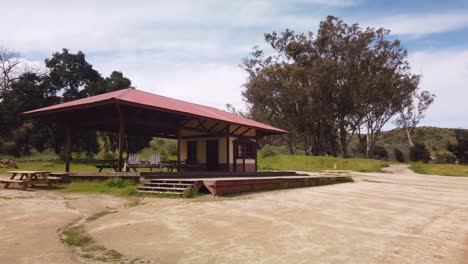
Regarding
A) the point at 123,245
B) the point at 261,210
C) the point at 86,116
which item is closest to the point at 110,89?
the point at 86,116

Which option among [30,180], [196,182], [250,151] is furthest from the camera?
[250,151]

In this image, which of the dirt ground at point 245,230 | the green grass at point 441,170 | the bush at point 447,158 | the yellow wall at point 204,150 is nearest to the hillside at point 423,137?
the bush at point 447,158

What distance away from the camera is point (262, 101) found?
39812mm

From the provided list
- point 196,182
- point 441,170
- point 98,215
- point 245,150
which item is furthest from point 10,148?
point 441,170

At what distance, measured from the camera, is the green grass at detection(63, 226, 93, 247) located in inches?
203

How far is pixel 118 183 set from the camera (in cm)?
1200

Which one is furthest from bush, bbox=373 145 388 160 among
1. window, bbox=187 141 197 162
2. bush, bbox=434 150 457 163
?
window, bbox=187 141 197 162

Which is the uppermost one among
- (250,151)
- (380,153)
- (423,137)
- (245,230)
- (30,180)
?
(423,137)

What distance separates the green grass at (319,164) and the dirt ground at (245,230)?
1994 cm

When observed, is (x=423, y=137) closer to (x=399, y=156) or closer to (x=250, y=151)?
(x=399, y=156)

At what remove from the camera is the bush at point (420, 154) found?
36.8 meters

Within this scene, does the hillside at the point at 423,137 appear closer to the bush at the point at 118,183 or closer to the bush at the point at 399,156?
the bush at the point at 399,156

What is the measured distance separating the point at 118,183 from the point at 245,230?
7258 millimetres

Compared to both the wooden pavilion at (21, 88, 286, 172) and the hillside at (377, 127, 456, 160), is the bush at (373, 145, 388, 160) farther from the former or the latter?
the wooden pavilion at (21, 88, 286, 172)
